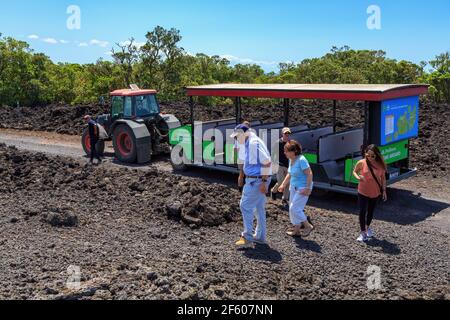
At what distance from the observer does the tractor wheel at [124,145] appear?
51.7 feet

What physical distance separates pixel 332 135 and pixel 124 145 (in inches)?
267

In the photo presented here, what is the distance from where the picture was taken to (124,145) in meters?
16.2

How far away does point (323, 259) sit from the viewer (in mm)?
7461

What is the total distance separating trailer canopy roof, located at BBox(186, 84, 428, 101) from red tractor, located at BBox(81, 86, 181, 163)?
101 inches

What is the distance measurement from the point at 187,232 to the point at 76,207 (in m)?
2.59

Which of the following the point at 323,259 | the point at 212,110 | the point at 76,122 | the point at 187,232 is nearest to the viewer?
the point at 323,259

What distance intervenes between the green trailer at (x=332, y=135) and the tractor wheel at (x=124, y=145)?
64.1 inches

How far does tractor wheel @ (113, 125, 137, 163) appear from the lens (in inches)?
621

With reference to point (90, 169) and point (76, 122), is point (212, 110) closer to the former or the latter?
point (76, 122)
